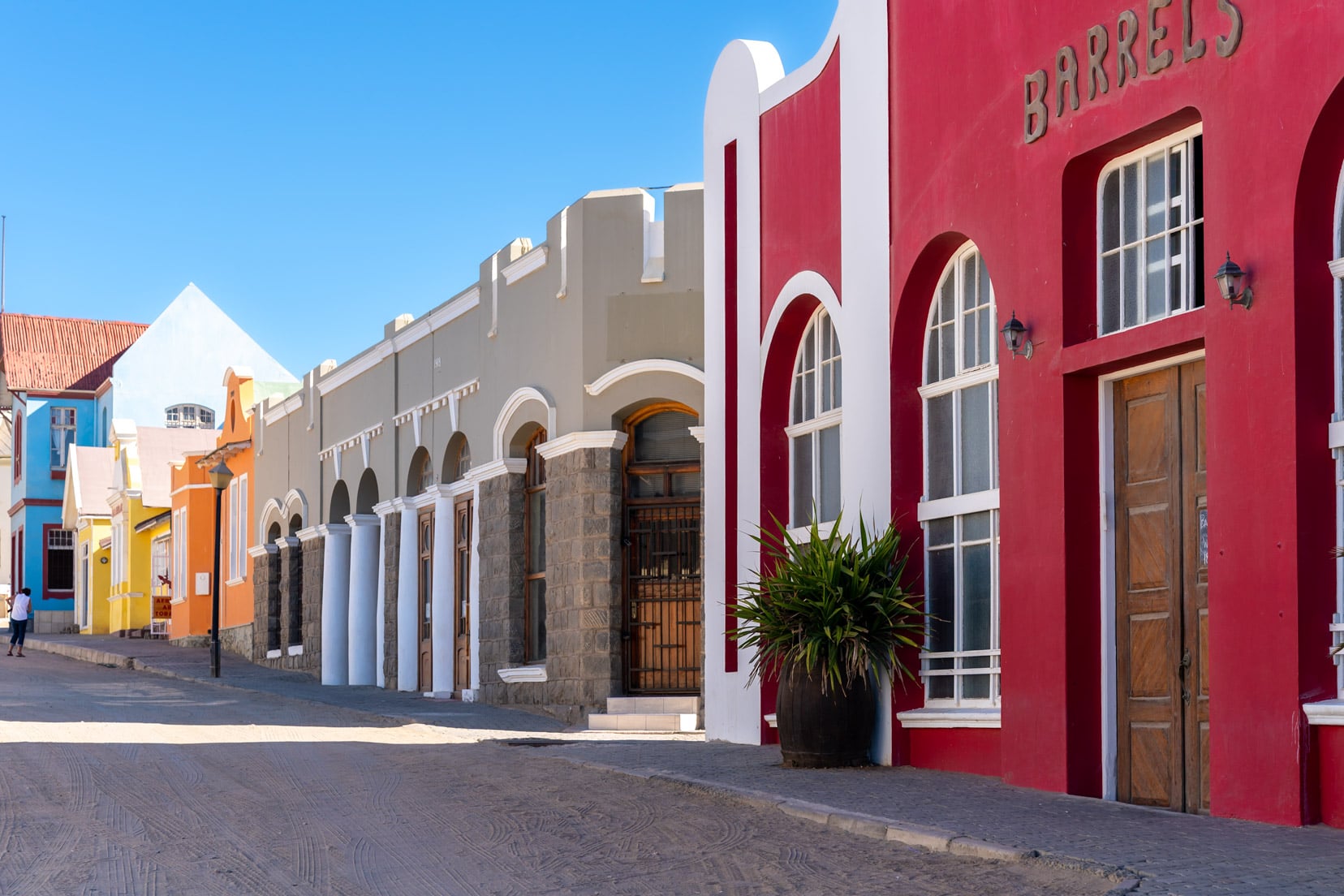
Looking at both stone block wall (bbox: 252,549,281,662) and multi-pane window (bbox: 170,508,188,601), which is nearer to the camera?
stone block wall (bbox: 252,549,281,662)

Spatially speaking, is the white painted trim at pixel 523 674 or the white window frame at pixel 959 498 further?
the white painted trim at pixel 523 674

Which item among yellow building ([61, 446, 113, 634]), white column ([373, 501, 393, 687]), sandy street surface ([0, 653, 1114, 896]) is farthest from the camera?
yellow building ([61, 446, 113, 634])

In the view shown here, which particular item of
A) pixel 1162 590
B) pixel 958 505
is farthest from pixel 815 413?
pixel 1162 590

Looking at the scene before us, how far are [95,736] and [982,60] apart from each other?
10.0 metres

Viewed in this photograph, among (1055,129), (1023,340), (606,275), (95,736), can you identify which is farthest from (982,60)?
(95,736)

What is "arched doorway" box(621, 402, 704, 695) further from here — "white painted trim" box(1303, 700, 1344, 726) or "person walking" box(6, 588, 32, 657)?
"person walking" box(6, 588, 32, 657)

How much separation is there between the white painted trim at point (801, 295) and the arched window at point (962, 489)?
1041 mm

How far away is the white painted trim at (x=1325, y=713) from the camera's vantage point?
7.96 metres

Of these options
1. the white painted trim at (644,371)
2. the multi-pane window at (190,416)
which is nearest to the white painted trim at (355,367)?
the white painted trim at (644,371)

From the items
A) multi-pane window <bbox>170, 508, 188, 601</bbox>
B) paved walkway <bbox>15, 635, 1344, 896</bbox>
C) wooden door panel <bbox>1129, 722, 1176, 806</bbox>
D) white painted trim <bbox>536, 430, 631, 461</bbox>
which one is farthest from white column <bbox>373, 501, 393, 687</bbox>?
wooden door panel <bbox>1129, 722, 1176, 806</bbox>

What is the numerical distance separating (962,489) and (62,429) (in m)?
45.7

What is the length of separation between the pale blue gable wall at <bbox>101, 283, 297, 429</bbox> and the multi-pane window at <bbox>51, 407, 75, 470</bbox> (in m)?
1.98

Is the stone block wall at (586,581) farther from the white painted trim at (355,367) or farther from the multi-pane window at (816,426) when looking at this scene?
the white painted trim at (355,367)

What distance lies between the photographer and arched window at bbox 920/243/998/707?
11.3 metres
